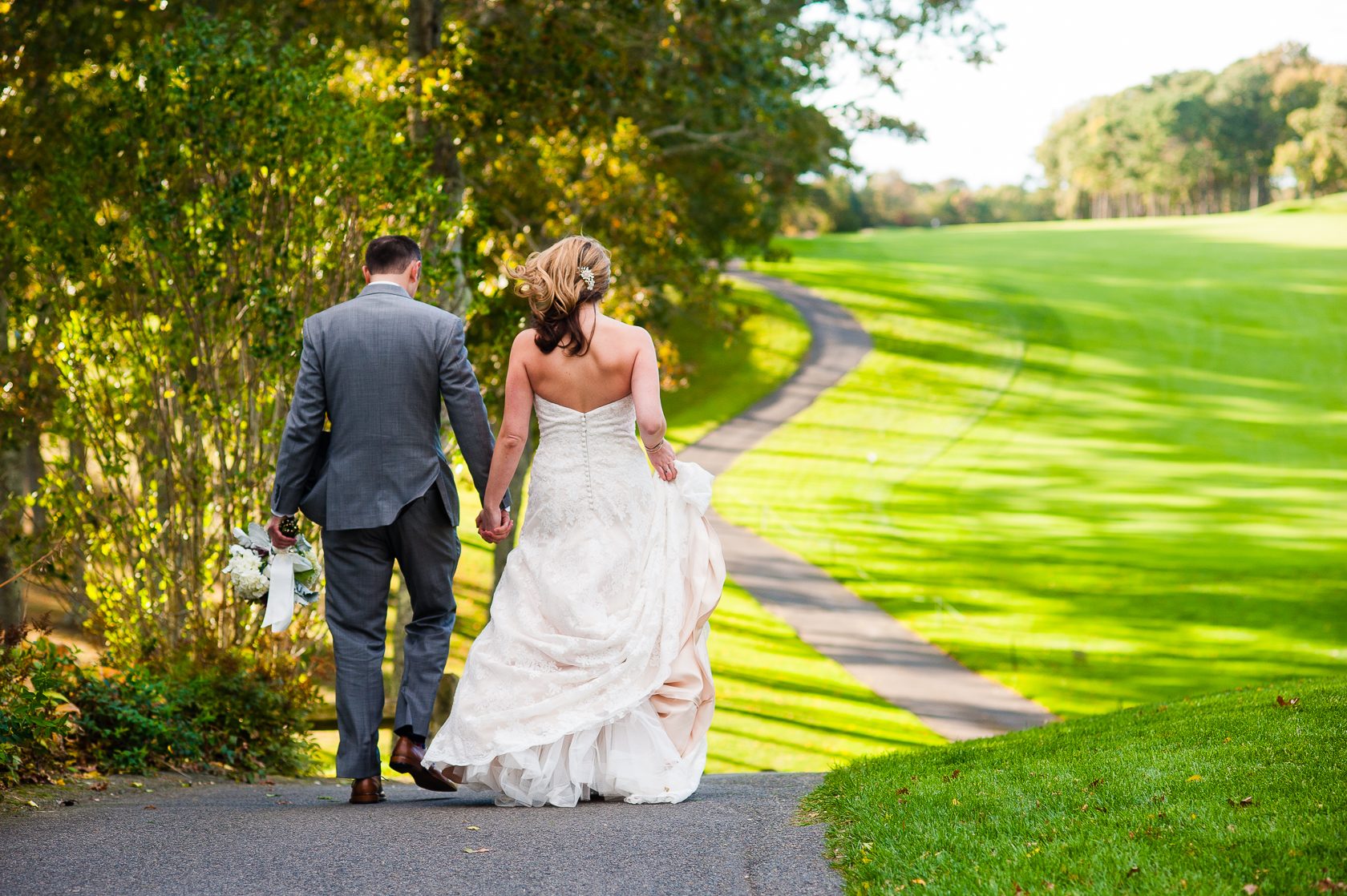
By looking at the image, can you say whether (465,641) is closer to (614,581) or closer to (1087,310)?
(614,581)

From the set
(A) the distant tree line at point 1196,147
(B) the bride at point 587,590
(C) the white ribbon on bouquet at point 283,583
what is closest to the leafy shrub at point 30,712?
(C) the white ribbon on bouquet at point 283,583

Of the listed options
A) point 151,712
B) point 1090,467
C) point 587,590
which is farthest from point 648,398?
point 1090,467

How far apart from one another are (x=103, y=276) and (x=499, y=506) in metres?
3.46

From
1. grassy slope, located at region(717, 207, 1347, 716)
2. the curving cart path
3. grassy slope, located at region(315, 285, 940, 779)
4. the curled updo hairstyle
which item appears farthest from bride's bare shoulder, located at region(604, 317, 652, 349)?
grassy slope, located at region(717, 207, 1347, 716)

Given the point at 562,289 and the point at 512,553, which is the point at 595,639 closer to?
the point at 512,553

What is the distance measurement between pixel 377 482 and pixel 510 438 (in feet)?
1.99

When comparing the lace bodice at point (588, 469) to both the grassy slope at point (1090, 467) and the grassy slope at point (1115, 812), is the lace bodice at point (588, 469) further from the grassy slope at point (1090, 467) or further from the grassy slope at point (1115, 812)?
the grassy slope at point (1090, 467)

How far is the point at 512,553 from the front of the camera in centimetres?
512

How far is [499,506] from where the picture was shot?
Result: 5.01 meters

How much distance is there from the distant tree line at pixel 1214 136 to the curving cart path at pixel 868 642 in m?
71.4

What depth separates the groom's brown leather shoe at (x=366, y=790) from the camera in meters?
4.77

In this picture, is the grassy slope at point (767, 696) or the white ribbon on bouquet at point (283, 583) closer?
the white ribbon on bouquet at point (283, 583)

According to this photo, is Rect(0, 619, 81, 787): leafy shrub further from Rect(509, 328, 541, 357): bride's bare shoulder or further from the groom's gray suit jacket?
Rect(509, 328, 541, 357): bride's bare shoulder

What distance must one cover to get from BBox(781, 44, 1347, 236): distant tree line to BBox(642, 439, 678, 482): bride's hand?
68801 millimetres
